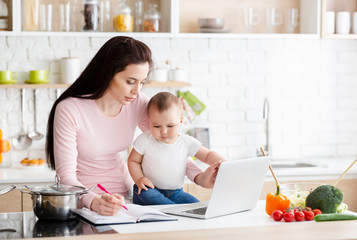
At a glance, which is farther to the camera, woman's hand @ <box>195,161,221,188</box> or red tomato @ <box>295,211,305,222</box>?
woman's hand @ <box>195,161,221,188</box>

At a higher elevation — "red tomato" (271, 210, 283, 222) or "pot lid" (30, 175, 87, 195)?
"pot lid" (30, 175, 87, 195)

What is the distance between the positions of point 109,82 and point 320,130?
2499mm

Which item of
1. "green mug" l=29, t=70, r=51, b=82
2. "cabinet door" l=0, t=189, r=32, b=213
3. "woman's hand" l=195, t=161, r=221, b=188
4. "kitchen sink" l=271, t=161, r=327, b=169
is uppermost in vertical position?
"green mug" l=29, t=70, r=51, b=82

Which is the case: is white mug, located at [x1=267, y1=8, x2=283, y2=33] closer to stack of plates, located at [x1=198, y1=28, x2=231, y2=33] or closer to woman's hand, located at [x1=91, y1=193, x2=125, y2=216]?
stack of plates, located at [x1=198, y1=28, x2=231, y2=33]

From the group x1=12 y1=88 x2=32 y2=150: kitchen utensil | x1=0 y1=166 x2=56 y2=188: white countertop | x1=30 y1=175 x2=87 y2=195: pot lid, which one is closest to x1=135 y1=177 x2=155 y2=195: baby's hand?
x1=30 y1=175 x2=87 y2=195: pot lid

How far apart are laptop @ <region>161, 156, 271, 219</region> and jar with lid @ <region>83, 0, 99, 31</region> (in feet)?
6.38

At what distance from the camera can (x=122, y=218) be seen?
6.92ft

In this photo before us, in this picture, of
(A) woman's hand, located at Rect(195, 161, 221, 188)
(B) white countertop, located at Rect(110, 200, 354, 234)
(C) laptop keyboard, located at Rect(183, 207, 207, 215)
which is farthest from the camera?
(A) woman's hand, located at Rect(195, 161, 221, 188)

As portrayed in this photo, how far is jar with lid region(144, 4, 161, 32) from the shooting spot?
13.3 feet

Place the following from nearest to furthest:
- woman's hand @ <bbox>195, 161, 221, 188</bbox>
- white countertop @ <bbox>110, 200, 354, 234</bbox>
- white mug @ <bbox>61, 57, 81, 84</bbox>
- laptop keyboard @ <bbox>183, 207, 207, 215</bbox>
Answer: white countertop @ <bbox>110, 200, 354, 234</bbox> < laptop keyboard @ <bbox>183, 207, 207, 215</bbox> < woman's hand @ <bbox>195, 161, 221, 188</bbox> < white mug @ <bbox>61, 57, 81, 84</bbox>

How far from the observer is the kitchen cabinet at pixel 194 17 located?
393 cm

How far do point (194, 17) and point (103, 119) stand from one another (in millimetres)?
1910

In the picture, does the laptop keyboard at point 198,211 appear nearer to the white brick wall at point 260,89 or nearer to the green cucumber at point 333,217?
the green cucumber at point 333,217

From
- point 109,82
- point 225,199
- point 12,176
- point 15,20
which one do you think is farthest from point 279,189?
point 15,20
